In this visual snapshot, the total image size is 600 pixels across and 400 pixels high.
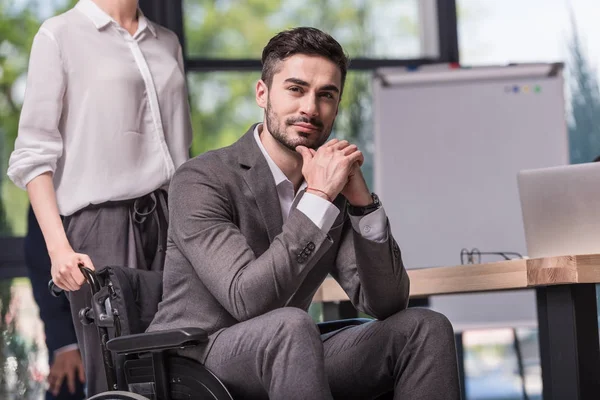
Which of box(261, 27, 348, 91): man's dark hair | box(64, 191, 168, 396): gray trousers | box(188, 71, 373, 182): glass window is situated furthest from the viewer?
box(188, 71, 373, 182): glass window

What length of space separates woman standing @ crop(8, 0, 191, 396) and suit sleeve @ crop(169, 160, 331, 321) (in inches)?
15.9

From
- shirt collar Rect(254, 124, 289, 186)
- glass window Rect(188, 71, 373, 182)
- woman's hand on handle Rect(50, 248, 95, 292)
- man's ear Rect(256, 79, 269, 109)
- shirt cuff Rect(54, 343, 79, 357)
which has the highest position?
glass window Rect(188, 71, 373, 182)

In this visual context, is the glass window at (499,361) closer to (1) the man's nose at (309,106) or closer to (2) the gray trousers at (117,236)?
(2) the gray trousers at (117,236)

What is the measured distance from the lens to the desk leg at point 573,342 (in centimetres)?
193

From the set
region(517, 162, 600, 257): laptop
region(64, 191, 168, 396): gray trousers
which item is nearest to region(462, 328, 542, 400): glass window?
region(517, 162, 600, 257): laptop

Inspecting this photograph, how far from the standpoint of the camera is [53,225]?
230cm

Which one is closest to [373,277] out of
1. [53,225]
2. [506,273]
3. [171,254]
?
[506,273]

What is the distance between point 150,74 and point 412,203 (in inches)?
74.5

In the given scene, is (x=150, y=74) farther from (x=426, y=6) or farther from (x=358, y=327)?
(x=426, y=6)

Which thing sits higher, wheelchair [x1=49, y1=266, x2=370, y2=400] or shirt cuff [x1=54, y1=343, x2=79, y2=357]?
wheelchair [x1=49, y1=266, x2=370, y2=400]

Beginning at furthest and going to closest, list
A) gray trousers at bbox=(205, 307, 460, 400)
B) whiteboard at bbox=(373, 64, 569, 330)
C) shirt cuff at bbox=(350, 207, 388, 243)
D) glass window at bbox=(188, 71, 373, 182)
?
glass window at bbox=(188, 71, 373, 182)
whiteboard at bbox=(373, 64, 569, 330)
shirt cuff at bbox=(350, 207, 388, 243)
gray trousers at bbox=(205, 307, 460, 400)

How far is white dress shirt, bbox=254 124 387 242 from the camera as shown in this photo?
73.9 inches

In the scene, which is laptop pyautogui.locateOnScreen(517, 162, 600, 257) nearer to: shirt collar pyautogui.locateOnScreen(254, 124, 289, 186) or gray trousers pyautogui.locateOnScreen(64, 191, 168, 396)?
shirt collar pyautogui.locateOnScreen(254, 124, 289, 186)

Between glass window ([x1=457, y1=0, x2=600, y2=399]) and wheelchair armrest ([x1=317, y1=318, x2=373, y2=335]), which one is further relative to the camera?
glass window ([x1=457, y1=0, x2=600, y2=399])
